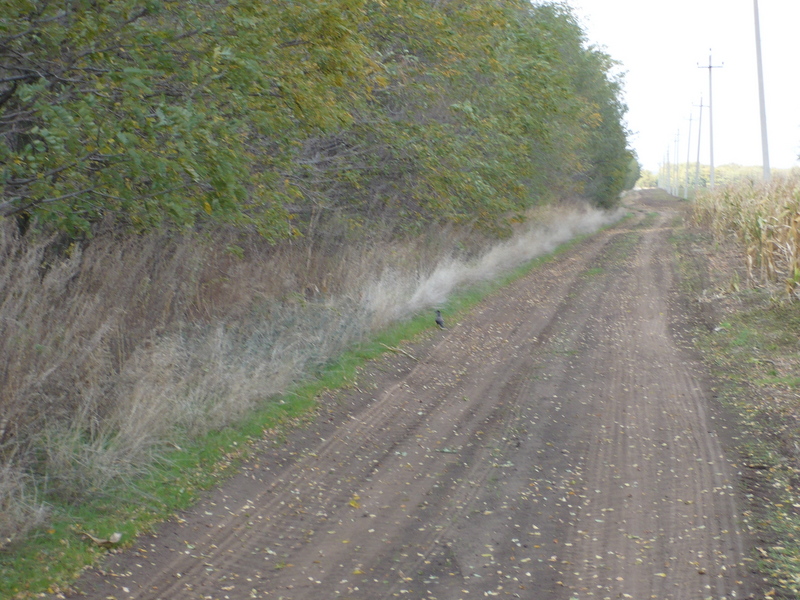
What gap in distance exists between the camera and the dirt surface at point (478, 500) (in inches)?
166

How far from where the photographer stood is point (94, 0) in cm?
563

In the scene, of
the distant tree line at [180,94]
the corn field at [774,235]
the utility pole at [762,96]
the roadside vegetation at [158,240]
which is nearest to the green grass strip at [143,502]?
the roadside vegetation at [158,240]

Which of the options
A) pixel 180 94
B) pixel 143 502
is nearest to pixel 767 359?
pixel 180 94

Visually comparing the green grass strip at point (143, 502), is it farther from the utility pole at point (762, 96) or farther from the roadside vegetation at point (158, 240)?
the utility pole at point (762, 96)

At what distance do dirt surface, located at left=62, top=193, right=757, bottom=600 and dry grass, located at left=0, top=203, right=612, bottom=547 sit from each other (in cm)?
64

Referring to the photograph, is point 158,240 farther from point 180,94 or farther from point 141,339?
point 180,94

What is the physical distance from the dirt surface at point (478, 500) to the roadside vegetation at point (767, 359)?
0.20 m

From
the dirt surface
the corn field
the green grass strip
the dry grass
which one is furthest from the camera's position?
the corn field

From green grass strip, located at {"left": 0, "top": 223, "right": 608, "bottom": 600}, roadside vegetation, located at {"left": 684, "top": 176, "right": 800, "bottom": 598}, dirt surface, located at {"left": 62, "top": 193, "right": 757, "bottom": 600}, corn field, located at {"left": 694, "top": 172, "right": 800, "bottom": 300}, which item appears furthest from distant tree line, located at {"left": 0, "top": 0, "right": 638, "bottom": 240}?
corn field, located at {"left": 694, "top": 172, "right": 800, "bottom": 300}

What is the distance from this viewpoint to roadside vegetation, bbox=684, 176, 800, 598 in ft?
16.1

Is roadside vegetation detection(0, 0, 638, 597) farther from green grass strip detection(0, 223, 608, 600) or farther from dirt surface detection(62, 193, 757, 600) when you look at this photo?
dirt surface detection(62, 193, 757, 600)

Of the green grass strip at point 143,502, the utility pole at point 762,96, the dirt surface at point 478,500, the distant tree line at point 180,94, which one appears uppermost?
the utility pole at point 762,96

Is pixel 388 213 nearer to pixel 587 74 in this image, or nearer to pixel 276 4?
pixel 276 4

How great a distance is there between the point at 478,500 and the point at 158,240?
→ 448cm
